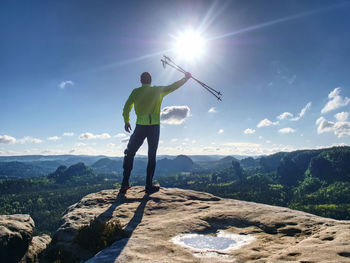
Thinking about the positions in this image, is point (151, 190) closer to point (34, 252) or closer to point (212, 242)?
point (34, 252)

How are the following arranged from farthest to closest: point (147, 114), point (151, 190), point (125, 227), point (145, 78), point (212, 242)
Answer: point (151, 190) < point (145, 78) < point (147, 114) < point (125, 227) < point (212, 242)

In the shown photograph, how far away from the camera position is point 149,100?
1066 cm

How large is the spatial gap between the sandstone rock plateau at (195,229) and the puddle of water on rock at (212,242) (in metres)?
0.15

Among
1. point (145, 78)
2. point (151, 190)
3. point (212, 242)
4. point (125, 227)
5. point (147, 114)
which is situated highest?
point (145, 78)

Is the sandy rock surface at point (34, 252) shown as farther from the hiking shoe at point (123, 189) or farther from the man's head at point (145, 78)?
the man's head at point (145, 78)

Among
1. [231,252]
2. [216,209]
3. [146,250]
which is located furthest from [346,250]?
[216,209]

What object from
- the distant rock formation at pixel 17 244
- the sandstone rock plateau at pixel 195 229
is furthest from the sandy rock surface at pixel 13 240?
the sandstone rock plateau at pixel 195 229

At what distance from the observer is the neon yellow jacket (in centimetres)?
1060

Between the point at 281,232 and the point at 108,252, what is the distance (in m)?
5.14

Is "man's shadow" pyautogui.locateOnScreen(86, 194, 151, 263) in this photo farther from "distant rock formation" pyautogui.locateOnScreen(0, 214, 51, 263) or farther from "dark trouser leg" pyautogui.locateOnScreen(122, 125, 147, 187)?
"distant rock formation" pyautogui.locateOnScreen(0, 214, 51, 263)

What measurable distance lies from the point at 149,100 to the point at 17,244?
8047mm

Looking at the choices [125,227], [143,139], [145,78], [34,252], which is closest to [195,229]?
[125,227]

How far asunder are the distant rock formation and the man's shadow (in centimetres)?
323

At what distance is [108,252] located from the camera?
5.74 metres
